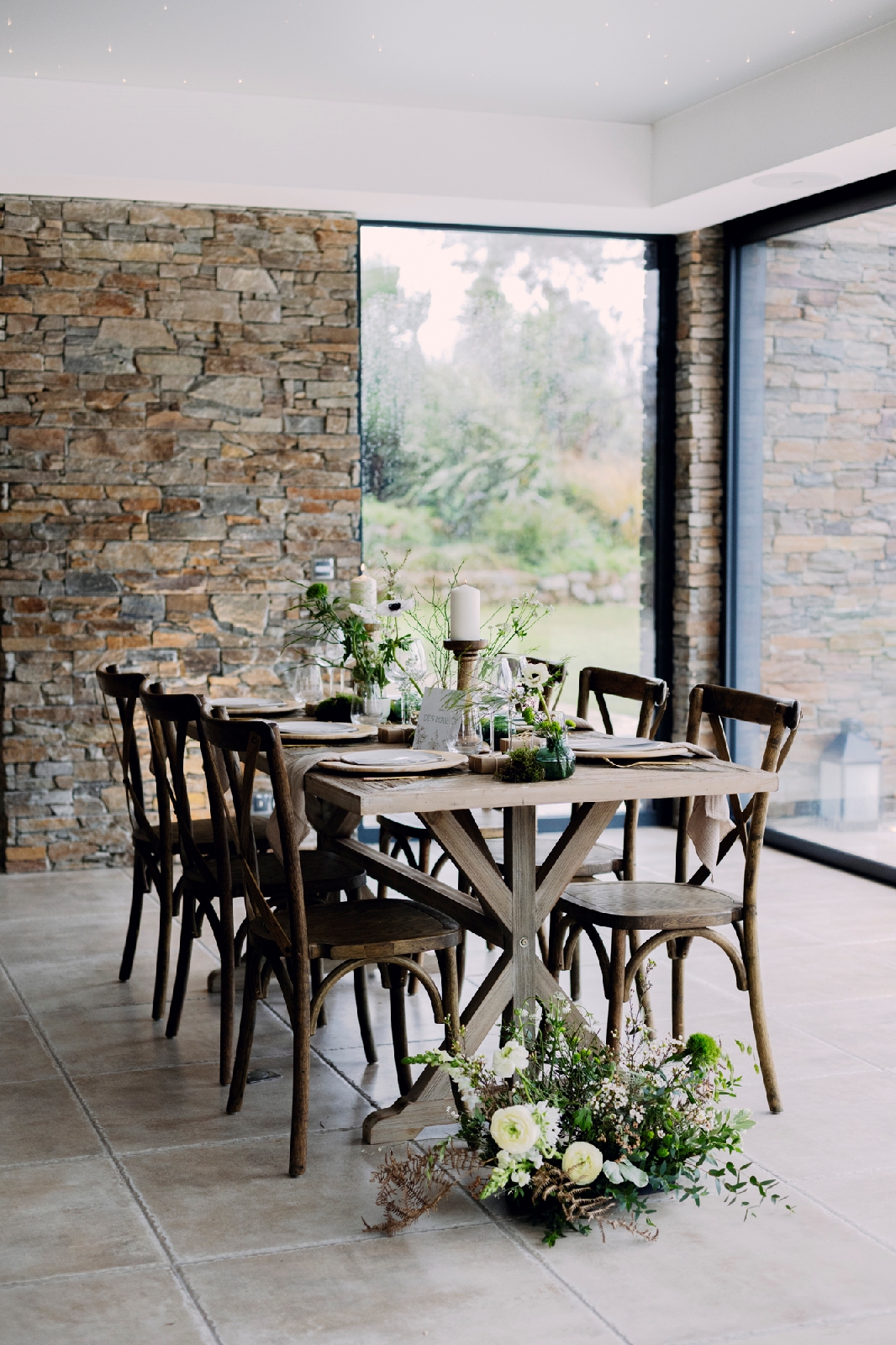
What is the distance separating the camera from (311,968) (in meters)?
3.79

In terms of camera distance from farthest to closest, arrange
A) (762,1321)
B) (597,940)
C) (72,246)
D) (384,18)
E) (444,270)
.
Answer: (444,270) < (72,246) < (384,18) < (597,940) < (762,1321)

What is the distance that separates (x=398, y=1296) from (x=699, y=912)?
1.15 m

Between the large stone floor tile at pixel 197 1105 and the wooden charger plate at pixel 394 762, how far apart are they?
0.80 meters

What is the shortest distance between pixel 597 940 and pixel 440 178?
351cm

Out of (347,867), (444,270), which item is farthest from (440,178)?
(347,867)

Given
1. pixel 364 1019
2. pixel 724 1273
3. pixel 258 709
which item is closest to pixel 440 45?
pixel 258 709

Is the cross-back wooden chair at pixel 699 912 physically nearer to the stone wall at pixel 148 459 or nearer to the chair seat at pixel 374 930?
the chair seat at pixel 374 930

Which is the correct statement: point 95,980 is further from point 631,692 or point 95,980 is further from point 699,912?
point 699,912

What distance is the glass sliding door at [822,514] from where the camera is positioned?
18.6 ft

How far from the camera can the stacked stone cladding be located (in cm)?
564

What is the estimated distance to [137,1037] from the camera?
3896mm

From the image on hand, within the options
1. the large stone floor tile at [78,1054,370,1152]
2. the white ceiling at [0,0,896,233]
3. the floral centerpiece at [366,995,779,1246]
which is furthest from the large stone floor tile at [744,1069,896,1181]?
the white ceiling at [0,0,896,233]

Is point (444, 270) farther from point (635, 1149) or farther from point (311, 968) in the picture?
point (635, 1149)

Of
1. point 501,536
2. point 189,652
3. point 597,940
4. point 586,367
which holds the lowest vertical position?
point 597,940
